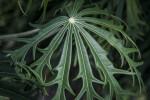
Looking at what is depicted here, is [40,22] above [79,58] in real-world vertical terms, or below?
above

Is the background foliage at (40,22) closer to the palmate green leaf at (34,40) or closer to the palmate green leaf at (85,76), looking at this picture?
the palmate green leaf at (34,40)

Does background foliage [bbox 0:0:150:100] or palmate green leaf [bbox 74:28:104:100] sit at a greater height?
background foliage [bbox 0:0:150:100]

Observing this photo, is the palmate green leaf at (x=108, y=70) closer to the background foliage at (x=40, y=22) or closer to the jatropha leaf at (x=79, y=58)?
the jatropha leaf at (x=79, y=58)

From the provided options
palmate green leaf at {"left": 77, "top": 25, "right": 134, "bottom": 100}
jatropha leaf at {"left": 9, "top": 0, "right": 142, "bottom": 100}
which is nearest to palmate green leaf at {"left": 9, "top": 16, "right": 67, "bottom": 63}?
jatropha leaf at {"left": 9, "top": 0, "right": 142, "bottom": 100}

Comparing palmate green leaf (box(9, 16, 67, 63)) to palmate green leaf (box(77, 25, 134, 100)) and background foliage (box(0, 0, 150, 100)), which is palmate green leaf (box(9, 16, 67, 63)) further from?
palmate green leaf (box(77, 25, 134, 100))

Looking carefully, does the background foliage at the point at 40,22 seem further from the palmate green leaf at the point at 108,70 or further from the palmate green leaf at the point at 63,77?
the palmate green leaf at the point at 108,70

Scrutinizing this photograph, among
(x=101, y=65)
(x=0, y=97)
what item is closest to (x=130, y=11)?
(x=101, y=65)

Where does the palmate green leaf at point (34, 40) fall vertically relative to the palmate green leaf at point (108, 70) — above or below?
above

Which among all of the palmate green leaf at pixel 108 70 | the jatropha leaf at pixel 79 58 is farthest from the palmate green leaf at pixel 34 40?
the palmate green leaf at pixel 108 70

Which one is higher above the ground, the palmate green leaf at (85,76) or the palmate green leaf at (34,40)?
the palmate green leaf at (34,40)

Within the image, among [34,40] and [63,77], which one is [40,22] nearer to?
[34,40]

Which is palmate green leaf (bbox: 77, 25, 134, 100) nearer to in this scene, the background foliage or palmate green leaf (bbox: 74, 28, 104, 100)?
palmate green leaf (bbox: 74, 28, 104, 100)

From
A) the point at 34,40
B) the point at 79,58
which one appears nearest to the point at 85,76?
the point at 79,58
